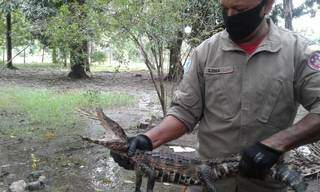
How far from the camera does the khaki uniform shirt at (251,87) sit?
2801 millimetres

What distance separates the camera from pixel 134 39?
9586 mm

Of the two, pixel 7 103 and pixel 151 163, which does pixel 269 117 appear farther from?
pixel 7 103

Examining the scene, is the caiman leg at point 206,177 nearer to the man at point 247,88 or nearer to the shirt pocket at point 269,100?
the man at point 247,88

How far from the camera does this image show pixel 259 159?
248cm

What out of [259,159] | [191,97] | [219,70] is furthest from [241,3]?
[259,159]

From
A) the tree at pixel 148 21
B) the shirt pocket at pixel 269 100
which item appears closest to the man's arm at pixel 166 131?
the shirt pocket at pixel 269 100

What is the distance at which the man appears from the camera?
2.80 metres

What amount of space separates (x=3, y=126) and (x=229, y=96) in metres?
8.25

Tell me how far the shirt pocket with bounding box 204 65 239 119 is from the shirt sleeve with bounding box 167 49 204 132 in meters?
0.07

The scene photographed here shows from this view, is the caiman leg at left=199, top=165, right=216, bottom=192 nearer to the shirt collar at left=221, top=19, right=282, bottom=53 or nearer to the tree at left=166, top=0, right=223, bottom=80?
the shirt collar at left=221, top=19, right=282, bottom=53

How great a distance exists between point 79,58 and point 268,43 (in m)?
11.9

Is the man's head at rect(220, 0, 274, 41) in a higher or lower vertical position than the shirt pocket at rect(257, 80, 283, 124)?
higher

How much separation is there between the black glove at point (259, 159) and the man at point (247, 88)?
5.7 inches

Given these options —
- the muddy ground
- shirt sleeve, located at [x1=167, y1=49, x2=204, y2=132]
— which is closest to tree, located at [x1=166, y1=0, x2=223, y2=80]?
the muddy ground
